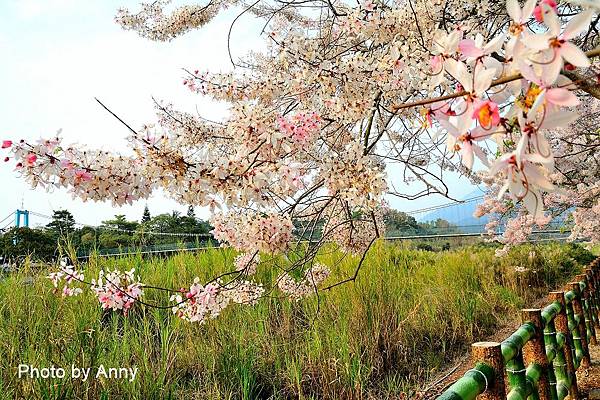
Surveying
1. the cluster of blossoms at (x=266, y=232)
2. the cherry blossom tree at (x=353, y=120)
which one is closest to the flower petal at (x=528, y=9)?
the cherry blossom tree at (x=353, y=120)

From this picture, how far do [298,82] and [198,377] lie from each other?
1.94 m

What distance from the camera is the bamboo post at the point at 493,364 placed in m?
1.25

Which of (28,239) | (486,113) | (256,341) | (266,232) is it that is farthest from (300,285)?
(28,239)

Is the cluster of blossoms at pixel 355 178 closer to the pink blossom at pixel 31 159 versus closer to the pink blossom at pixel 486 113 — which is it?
the pink blossom at pixel 31 159

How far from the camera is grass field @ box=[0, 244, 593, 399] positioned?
2.39 metres

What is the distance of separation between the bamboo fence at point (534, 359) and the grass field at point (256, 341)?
895 mm

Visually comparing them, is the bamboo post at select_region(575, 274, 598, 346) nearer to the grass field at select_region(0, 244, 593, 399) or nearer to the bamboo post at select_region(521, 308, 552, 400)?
the grass field at select_region(0, 244, 593, 399)

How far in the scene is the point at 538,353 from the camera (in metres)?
1.75

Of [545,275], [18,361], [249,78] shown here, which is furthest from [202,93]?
[545,275]

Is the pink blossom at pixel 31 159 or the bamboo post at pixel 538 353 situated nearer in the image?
the pink blossom at pixel 31 159

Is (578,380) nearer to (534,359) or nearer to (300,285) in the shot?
(534,359)

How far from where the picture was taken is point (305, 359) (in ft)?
9.70

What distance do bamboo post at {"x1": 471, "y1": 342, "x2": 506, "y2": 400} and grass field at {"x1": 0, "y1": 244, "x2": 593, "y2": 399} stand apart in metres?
1.42

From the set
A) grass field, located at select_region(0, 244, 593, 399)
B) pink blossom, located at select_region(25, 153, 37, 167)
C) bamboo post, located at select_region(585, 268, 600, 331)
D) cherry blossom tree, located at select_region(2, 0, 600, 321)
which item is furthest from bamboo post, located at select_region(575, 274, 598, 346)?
pink blossom, located at select_region(25, 153, 37, 167)
